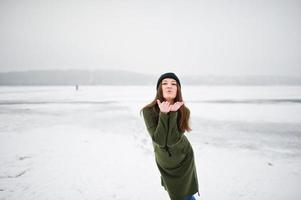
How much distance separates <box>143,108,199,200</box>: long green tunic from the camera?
5.33ft

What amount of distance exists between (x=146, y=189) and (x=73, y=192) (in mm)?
1277

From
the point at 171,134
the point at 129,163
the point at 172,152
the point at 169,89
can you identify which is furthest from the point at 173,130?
the point at 129,163

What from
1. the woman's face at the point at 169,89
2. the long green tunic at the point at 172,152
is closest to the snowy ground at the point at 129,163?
the long green tunic at the point at 172,152

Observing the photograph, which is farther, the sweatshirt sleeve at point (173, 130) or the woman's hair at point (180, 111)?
the woman's hair at point (180, 111)

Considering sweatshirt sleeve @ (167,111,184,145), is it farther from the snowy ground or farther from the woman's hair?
the snowy ground

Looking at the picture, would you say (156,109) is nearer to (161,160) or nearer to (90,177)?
(161,160)

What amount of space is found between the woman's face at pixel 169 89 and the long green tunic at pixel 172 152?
163 millimetres

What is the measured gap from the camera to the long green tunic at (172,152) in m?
1.62

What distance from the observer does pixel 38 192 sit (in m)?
3.92

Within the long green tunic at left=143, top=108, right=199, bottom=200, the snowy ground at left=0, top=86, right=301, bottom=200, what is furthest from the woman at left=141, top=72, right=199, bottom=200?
the snowy ground at left=0, top=86, right=301, bottom=200

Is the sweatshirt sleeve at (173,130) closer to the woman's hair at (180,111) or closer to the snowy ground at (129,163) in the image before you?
the woman's hair at (180,111)

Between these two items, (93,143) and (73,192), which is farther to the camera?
(93,143)

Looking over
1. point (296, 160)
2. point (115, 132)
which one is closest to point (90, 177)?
point (115, 132)

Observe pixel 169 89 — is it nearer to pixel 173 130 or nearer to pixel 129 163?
pixel 173 130
